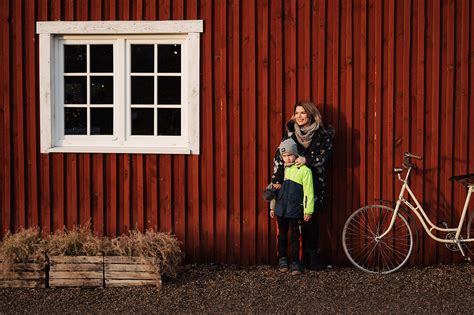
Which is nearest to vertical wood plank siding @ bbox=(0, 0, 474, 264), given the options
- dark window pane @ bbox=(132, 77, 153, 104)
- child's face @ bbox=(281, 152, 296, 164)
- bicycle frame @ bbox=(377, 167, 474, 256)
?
bicycle frame @ bbox=(377, 167, 474, 256)

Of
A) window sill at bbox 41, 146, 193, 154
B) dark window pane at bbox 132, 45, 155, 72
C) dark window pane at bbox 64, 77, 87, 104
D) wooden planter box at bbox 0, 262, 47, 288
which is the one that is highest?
dark window pane at bbox 132, 45, 155, 72

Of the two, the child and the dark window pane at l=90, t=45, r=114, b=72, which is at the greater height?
the dark window pane at l=90, t=45, r=114, b=72

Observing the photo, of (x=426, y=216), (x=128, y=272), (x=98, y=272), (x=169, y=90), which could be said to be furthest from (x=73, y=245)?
(x=426, y=216)

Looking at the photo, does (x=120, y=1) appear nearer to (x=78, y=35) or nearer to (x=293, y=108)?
(x=78, y=35)

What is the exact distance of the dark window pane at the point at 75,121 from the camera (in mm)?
8492

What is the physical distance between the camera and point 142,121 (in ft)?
27.6

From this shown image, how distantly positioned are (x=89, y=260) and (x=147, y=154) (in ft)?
5.04

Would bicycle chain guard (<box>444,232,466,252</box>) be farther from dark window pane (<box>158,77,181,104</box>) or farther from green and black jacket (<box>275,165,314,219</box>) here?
dark window pane (<box>158,77,181,104</box>)

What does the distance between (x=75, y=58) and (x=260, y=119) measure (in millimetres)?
2359

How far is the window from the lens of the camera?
8250 millimetres

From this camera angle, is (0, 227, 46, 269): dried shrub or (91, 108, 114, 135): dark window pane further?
(91, 108, 114, 135): dark window pane

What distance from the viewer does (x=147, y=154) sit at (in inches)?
327

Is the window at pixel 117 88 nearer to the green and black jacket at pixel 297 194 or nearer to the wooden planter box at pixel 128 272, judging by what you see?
the green and black jacket at pixel 297 194

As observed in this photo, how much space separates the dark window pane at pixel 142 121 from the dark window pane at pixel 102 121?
280 millimetres
